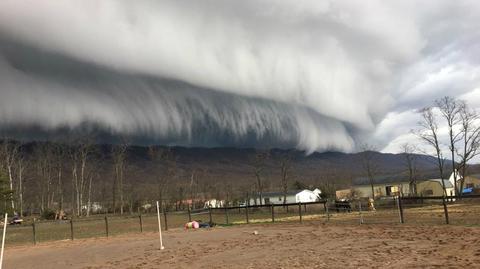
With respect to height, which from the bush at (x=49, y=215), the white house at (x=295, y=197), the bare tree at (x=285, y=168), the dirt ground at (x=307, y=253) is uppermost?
the bare tree at (x=285, y=168)

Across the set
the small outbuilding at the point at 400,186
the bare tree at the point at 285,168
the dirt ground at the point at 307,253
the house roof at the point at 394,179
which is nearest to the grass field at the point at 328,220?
the dirt ground at the point at 307,253

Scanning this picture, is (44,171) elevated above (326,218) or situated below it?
above

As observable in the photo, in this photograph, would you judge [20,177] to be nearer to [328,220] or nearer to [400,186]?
[328,220]

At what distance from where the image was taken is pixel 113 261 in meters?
17.8

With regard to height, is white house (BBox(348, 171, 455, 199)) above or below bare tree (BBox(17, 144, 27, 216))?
below

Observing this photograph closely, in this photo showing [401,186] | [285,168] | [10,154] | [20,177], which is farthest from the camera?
[401,186]

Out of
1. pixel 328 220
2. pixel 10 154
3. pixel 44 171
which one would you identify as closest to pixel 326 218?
pixel 328 220

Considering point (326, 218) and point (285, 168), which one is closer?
point (326, 218)

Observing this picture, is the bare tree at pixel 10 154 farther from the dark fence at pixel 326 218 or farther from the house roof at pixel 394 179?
the house roof at pixel 394 179

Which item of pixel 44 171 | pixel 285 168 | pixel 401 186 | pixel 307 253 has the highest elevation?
pixel 44 171

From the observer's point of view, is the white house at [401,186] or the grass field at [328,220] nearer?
the grass field at [328,220]

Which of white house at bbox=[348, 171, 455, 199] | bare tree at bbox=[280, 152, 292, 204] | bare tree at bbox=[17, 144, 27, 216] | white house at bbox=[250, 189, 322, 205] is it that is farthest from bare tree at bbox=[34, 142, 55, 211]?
white house at bbox=[348, 171, 455, 199]

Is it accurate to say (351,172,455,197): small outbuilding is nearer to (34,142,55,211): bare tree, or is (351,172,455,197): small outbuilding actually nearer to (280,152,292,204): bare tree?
(280,152,292,204): bare tree

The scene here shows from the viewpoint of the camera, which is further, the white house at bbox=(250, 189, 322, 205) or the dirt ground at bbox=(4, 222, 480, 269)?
the white house at bbox=(250, 189, 322, 205)
